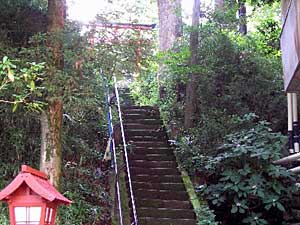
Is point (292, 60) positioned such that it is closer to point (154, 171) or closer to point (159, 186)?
point (159, 186)

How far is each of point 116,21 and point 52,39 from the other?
1.04m

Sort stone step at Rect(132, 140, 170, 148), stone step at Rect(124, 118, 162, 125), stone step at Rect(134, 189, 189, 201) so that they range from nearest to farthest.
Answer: stone step at Rect(134, 189, 189, 201)
stone step at Rect(132, 140, 170, 148)
stone step at Rect(124, 118, 162, 125)

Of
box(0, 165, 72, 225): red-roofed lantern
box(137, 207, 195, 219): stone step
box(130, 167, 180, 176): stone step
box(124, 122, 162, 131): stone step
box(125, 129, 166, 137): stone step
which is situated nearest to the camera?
box(0, 165, 72, 225): red-roofed lantern

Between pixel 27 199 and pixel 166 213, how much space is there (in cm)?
440

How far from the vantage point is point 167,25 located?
1271 centimetres

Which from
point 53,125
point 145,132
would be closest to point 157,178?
point 145,132

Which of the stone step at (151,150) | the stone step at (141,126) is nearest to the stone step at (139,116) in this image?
the stone step at (141,126)

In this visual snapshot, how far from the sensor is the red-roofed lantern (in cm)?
320

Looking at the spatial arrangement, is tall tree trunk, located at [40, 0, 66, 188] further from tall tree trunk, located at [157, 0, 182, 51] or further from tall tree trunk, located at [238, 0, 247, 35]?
tall tree trunk, located at [157, 0, 182, 51]

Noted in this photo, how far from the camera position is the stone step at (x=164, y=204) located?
759 centimetres

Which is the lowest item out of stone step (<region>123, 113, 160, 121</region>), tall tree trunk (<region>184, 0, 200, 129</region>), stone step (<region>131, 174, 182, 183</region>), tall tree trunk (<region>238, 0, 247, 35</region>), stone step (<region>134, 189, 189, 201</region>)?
stone step (<region>134, 189, 189, 201</region>)

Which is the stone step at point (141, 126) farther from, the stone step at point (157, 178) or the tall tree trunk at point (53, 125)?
the tall tree trunk at point (53, 125)

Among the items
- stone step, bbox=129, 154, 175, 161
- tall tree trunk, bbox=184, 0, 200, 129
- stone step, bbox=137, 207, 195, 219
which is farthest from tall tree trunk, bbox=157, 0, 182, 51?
stone step, bbox=137, 207, 195, 219

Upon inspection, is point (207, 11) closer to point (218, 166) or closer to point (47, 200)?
point (218, 166)
